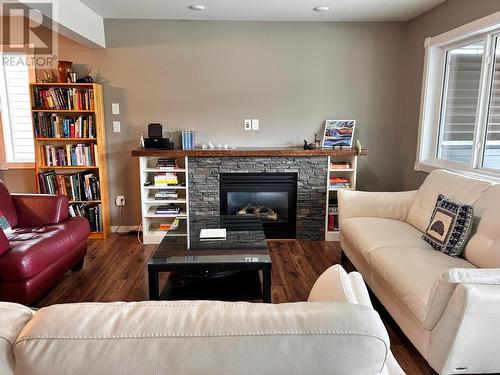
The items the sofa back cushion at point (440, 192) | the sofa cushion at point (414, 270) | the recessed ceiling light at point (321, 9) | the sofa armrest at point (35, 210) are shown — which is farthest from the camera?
the recessed ceiling light at point (321, 9)

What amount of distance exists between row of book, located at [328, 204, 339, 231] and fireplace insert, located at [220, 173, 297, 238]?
386 mm

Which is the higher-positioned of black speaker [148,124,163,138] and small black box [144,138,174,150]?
black speaker [148,124,163,138]

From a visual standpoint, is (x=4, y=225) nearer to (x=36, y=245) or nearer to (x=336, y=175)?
(x=36, y=245)

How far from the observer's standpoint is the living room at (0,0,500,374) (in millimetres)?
2299

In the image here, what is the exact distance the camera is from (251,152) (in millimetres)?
3678

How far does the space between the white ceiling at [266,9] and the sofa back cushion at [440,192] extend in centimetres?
174

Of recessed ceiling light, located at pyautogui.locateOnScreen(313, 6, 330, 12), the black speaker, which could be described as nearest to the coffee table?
the black speaker

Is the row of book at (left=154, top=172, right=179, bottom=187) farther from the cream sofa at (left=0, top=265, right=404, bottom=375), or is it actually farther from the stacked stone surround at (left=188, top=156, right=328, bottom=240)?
the cream sofa at (left=0, top=265, right=404, bottom=375)

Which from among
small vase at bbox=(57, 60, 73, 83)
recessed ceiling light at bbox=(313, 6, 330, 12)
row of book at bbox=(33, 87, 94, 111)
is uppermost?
recessed ceiling light at bbox=(313, 6, 330, 12)

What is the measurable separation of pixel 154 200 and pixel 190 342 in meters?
3.34

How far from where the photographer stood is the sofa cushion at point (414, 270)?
1.79m

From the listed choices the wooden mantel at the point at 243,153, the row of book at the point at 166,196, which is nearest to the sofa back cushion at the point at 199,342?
the wooden mantel at the point at 243,153

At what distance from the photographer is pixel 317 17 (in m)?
3.76

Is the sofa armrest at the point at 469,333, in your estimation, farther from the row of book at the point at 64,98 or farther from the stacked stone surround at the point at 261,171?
the row of book at the point at 64,98
